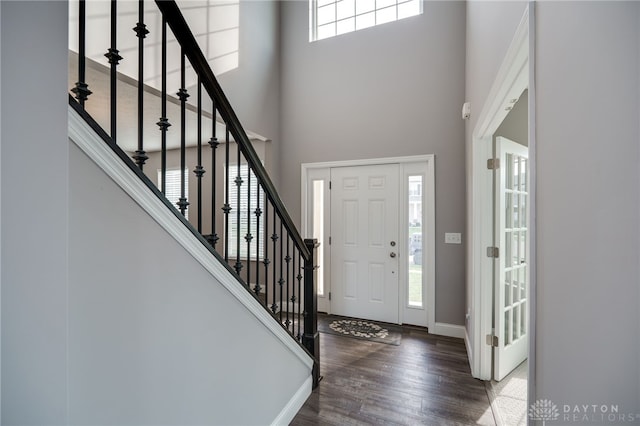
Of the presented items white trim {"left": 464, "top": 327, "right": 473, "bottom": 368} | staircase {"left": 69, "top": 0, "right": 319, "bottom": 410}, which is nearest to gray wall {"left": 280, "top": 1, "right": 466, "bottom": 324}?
white trim {"left": 464, "top": 327, "right": 473, "bottom": 368}

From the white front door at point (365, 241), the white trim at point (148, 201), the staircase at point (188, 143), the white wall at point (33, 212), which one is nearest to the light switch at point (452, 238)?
the white front door at point (365, 241)

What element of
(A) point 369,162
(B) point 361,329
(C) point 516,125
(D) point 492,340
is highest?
(C) point 516,125

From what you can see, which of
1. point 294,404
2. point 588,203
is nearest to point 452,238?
point 294,404

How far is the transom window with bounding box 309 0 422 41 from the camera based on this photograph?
3.54 m

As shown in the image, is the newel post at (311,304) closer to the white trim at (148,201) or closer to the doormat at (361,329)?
the white trim at (148,201)

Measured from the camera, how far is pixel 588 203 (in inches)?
30.2

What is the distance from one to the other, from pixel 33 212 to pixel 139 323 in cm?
54

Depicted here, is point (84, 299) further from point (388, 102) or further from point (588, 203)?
point (388, 102)

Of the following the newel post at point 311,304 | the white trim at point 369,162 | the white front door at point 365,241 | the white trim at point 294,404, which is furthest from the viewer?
the white front door at point 365,241

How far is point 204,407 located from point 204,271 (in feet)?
1.80

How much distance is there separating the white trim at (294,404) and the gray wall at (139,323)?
0.43 meters

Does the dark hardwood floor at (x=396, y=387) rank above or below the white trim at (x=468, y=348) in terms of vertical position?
below

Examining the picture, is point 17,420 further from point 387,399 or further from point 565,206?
point 387,399

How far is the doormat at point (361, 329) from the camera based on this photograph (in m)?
3.10
